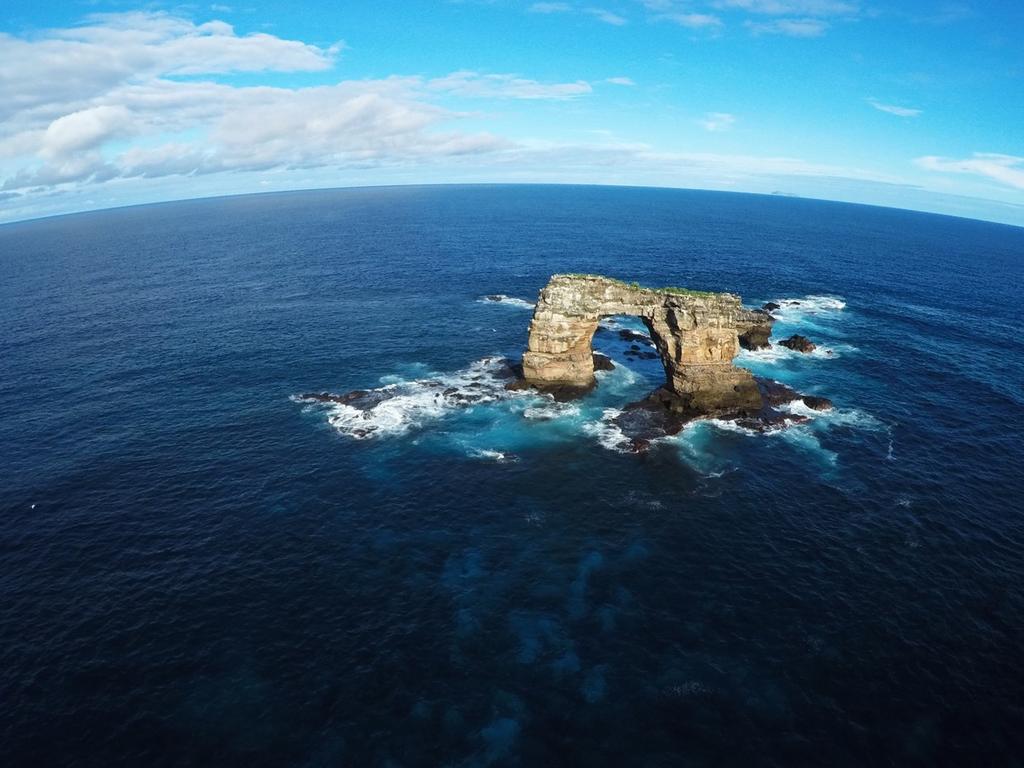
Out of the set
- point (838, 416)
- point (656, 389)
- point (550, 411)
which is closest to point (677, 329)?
point (656, 389)

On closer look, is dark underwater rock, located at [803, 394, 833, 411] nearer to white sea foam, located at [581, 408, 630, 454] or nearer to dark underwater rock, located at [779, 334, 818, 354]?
dark underwater rock, located at [779, 334, 818, 354]

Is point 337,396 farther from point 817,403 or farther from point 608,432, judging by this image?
point 817,403

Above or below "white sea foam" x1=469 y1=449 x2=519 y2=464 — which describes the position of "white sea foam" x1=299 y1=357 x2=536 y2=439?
above

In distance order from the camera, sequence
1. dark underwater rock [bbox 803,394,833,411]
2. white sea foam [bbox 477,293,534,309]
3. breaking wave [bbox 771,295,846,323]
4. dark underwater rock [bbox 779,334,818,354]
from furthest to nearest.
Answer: white sea foam [bbox 477,293,534,309] → breaking wave [bbox 771,295,846,323] → dark underwater rock [bbox 779,334,818,354] → dark underwater rock [bbox 803,394,833,411]

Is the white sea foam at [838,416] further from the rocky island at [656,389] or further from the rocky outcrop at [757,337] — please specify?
the rocky outcrop at [757,337]

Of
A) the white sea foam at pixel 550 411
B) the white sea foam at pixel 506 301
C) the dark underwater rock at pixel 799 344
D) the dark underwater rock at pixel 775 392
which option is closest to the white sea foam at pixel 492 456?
the white sea foam at pixel 550 411

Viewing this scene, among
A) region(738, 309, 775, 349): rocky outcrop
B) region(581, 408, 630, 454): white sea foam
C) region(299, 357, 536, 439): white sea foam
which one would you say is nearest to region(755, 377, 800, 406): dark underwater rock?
region(738, 309, 775, 349): rocky outcrop
